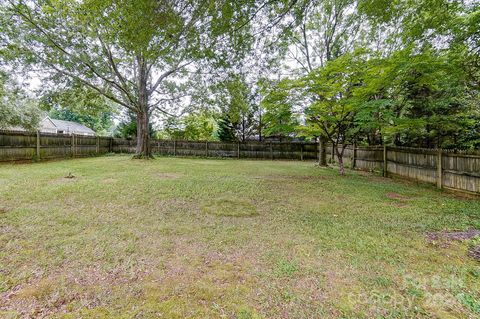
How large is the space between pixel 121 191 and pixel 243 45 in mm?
4596

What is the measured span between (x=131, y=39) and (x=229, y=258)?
14.3ft

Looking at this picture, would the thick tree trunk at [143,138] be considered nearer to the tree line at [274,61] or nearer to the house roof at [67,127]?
the tree line at [274,61]

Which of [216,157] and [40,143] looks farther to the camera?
[216,157]

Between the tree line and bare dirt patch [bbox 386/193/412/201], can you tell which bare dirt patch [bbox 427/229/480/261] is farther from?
the tree line

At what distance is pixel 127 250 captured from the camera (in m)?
2.53

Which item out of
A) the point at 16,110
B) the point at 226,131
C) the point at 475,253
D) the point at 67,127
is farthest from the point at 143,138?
the point at 67,127

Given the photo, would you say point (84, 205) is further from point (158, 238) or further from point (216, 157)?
point (216, 157)

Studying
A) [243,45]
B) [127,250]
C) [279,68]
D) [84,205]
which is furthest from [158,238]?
[279,68]

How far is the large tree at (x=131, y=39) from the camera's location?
4203mm

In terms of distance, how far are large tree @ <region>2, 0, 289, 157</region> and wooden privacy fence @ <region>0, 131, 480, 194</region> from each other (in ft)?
11.2

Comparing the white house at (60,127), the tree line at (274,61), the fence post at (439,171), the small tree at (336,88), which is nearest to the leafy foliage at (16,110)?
the tree line at (274,61)

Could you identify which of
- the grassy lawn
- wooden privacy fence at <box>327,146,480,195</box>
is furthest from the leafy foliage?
wooden privacy fence at <box>327,146,480,195</box>

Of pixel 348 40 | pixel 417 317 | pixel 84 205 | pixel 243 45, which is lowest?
pixel 417 317

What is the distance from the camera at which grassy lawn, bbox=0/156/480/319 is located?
5.62 ft
